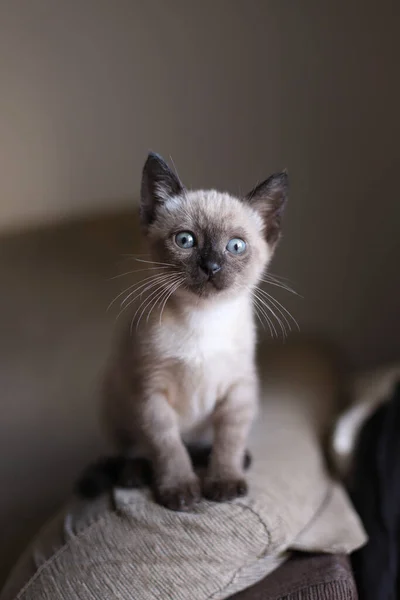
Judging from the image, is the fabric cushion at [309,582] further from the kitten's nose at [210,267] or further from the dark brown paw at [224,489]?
the kitten's nose at [210,267]

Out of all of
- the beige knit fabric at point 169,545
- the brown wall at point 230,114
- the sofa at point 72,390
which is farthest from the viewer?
the brown wall at point 230,114

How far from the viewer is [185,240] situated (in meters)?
1.09

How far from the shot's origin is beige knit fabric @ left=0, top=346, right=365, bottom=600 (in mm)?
1019

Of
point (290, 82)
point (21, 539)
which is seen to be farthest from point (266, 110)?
point (21, 539)

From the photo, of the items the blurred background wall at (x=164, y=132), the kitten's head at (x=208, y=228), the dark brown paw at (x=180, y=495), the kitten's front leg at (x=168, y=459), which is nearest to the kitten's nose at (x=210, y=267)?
the kitten's head at (x=208, y=228)

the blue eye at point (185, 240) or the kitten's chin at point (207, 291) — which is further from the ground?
the blue eye at point (185, 240)

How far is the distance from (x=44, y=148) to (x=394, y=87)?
1058mm

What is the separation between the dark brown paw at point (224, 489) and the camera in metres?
1.09

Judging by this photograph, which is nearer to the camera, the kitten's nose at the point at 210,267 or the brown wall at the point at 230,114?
the kitten's nose at the point at 210,267

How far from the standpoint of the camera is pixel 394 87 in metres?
1.71

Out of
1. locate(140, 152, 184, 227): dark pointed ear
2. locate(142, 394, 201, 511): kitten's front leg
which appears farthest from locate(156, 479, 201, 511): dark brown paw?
locate(140, 152, 184, 227): dark pointed ear

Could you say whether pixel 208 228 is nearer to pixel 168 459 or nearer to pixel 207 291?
pixel 207 291

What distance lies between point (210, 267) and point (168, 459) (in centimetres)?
40

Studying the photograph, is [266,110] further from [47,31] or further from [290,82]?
[47,31]
